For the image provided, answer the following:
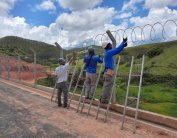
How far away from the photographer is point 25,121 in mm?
8383

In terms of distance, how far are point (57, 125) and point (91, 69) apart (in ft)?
9.45

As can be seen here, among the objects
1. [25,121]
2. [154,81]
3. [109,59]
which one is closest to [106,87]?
[109,59]

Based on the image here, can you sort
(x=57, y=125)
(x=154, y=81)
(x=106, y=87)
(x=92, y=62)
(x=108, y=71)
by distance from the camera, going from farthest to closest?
(x=154, y=81) < (x=92, y=62) < (x=106, y=87) < (x=108, y=71) < (x=57, y=125)

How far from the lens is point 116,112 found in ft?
30.6

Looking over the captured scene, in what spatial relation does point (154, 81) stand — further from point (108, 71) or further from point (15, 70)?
point (108, 71)

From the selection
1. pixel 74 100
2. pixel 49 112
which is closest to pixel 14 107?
pixel 49 112

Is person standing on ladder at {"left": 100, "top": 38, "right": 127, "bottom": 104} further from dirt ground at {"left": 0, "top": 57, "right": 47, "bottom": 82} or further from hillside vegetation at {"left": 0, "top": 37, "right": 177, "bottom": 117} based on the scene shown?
dirt ground at {"left": 0, "top": 57, "right": 47, "bottom": 82}

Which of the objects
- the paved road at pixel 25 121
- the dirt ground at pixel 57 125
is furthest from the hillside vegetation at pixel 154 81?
the paved road at pixel 25 121

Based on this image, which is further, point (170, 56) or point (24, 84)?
point (170, 56)

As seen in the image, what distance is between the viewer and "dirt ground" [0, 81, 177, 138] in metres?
7.14

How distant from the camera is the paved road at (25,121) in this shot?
7180 millimetres

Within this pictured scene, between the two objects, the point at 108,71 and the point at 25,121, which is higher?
the point at 108,71

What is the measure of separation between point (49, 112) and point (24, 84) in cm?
908

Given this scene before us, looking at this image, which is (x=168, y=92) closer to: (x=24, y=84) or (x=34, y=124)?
(x=24, y=84)
